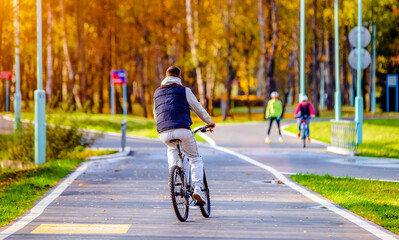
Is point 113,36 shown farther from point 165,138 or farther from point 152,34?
point 165,138

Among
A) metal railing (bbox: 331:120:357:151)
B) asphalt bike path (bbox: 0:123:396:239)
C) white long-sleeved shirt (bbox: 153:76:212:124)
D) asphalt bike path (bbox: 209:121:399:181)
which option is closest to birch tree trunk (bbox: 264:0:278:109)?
asphalt bike path (bbox: 209:121:399:181)

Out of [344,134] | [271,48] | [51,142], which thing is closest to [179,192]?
[51,142]

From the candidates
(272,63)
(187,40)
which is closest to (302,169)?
(272,63)

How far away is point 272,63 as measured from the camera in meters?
56.9

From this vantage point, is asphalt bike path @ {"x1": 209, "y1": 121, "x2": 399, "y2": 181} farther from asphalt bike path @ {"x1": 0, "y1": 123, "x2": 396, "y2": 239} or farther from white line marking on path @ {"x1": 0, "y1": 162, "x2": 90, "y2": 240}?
white line marking on path @ {"x1": 0, "y1": 162, "x2": 90, "y2": 240}

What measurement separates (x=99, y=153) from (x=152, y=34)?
41797mm

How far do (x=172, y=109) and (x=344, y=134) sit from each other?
53.6 feet

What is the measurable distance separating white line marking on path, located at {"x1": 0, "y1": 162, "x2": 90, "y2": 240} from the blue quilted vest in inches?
81.7

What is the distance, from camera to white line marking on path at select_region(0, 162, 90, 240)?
10383 mm

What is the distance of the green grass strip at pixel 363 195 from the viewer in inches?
456

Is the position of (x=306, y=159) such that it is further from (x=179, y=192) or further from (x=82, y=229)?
(x=82, y=229)

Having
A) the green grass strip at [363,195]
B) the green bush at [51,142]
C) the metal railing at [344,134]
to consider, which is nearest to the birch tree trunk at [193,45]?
the metal railing at [344,134]

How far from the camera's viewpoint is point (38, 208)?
494 inches

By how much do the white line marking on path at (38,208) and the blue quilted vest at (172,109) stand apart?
6.81 feet
